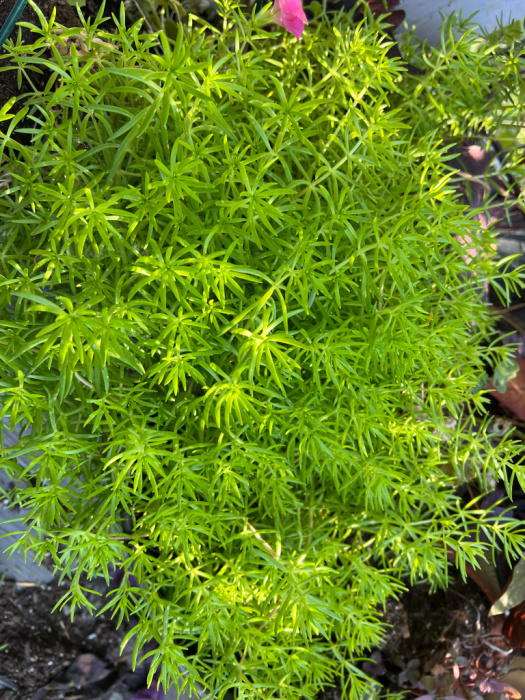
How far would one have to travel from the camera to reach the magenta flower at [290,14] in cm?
91

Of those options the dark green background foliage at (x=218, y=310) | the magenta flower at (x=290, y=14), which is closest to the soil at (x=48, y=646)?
the dark green background foliage at (x=218, y=310)

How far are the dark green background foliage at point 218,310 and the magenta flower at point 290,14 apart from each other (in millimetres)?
70

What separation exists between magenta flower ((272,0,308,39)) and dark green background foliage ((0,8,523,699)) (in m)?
0.07

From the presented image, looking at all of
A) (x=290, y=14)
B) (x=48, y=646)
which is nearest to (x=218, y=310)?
(x=290, y=14)

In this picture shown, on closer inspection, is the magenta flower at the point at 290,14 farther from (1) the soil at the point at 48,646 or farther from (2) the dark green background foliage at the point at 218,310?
(1) the soil at the point at 48,646

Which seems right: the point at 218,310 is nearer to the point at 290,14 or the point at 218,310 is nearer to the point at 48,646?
the point at 290,14

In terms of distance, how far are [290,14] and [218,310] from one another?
0.57m

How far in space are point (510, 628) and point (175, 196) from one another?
1620 mm

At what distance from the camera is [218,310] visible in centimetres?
82

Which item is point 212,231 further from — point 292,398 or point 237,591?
point 237,591

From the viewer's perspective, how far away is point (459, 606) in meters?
1.57

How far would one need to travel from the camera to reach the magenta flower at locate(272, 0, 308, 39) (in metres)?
0.91

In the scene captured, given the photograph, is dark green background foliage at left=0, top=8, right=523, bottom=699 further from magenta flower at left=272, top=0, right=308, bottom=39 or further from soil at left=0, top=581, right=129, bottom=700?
soil at left=0, top=581, right=129, bottom=700

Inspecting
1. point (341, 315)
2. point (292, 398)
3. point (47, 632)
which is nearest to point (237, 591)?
point (292, 398)
